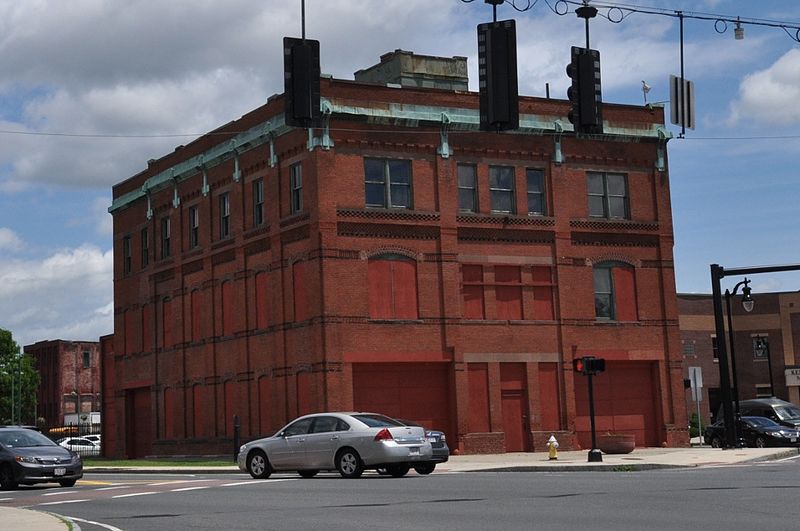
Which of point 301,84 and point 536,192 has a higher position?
point 536,192

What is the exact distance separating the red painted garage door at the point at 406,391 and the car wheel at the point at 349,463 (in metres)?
13.9

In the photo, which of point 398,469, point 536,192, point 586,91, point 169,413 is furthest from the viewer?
point 169,413

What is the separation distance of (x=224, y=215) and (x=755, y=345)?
41.3m

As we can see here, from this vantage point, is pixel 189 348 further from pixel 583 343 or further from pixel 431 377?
pixel 583 343

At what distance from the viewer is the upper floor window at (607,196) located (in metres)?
45.6

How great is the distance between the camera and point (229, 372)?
4606cm

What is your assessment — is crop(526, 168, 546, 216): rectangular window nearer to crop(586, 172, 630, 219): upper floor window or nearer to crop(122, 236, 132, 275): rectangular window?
crop(586, 172, 630, 219): upper floor window

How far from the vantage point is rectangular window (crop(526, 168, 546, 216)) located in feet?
145

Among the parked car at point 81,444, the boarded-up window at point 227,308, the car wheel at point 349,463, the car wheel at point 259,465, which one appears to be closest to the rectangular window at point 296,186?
the boarded-up window at point 227,308

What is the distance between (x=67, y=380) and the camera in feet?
354

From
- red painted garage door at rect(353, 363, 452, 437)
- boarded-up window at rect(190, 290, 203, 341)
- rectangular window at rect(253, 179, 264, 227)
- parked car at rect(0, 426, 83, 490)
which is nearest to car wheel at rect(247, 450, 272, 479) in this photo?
parked car at rect(0, 426, 83, 490)

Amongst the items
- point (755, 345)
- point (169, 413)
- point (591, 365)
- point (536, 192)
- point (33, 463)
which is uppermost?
point (536, 192)

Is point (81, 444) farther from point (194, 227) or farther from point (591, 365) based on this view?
point (591, 365)

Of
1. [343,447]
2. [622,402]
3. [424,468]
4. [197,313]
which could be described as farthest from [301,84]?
[197,313]
